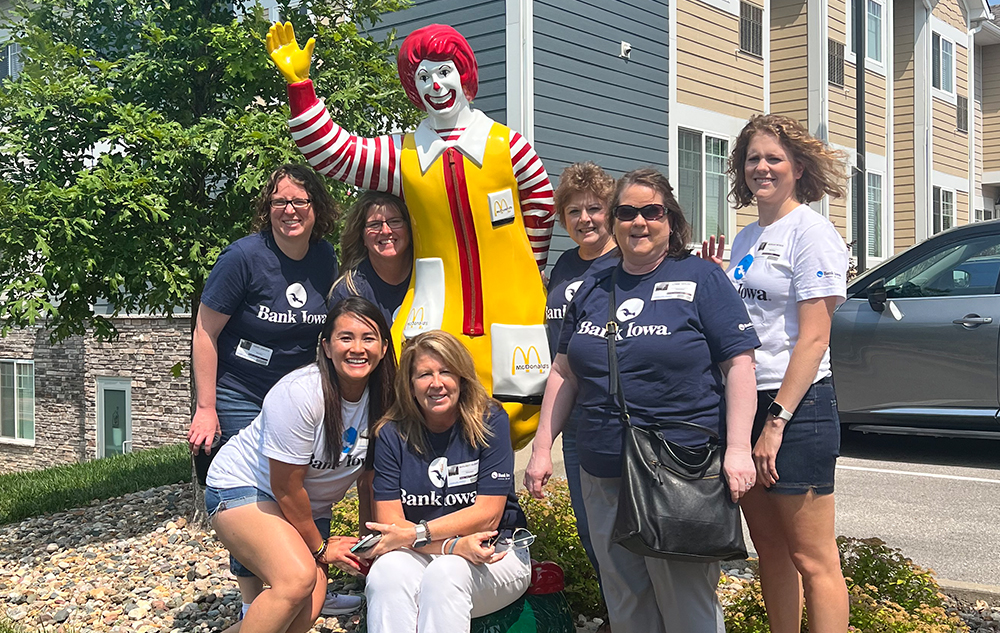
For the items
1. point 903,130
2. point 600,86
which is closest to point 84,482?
point 600,86

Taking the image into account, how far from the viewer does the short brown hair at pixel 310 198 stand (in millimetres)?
3525

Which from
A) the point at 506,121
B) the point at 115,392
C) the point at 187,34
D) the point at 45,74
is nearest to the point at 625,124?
the point at 506,121

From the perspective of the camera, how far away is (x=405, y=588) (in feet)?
9.65

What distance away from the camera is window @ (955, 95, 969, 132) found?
747 inches

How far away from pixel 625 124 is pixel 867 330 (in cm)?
426

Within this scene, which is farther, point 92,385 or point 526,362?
point 92,385

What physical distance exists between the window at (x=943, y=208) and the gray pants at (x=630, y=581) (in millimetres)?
16747

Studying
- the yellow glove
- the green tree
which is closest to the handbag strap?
the yellow glove

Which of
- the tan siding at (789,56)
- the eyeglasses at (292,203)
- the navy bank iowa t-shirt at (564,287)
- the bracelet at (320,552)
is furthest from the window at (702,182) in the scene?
the bracelet at (320,552)

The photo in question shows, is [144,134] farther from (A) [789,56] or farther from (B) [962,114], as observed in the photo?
(B) [962,114]

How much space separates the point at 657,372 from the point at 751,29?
10.9 m

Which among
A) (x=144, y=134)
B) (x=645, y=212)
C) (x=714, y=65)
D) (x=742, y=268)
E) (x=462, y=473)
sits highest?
(x=714, y=65)

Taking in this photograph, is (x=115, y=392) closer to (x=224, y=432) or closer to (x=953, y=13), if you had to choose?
(x=224, y=432)

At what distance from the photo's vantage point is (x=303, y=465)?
3.07m
